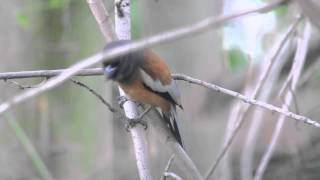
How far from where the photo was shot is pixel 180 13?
2711 millimetres

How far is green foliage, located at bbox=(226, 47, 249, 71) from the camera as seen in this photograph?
2.48m

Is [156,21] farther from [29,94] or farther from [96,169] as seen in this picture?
[29,94]

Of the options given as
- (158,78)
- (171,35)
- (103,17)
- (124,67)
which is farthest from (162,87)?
(171,35)

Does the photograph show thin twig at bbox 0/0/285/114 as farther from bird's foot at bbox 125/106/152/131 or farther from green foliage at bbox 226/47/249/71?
green foliage at bbox 226/47/249/71

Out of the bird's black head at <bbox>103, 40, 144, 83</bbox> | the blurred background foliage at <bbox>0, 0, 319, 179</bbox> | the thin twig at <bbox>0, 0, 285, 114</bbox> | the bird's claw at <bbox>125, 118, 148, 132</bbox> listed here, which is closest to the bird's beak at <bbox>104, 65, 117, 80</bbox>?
the bird's black head at <bbox>103, 40, 144, 83</bbox>

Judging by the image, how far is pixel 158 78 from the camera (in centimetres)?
201

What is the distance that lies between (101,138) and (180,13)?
868 millimetres

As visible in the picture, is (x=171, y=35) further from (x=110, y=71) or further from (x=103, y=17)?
(x=110, y=71)

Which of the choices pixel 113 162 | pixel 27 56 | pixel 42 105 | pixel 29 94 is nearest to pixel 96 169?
→ pixel 113 162

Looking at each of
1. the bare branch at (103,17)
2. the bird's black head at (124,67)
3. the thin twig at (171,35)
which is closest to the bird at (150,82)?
the bird's black head at (124,67)

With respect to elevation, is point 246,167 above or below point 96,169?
below

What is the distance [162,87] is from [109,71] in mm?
384

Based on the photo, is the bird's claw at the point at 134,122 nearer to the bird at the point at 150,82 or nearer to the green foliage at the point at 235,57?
the bird at the point at 150,82

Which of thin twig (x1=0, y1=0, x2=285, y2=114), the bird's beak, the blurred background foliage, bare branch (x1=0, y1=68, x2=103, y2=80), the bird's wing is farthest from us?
the blurred background foliage
